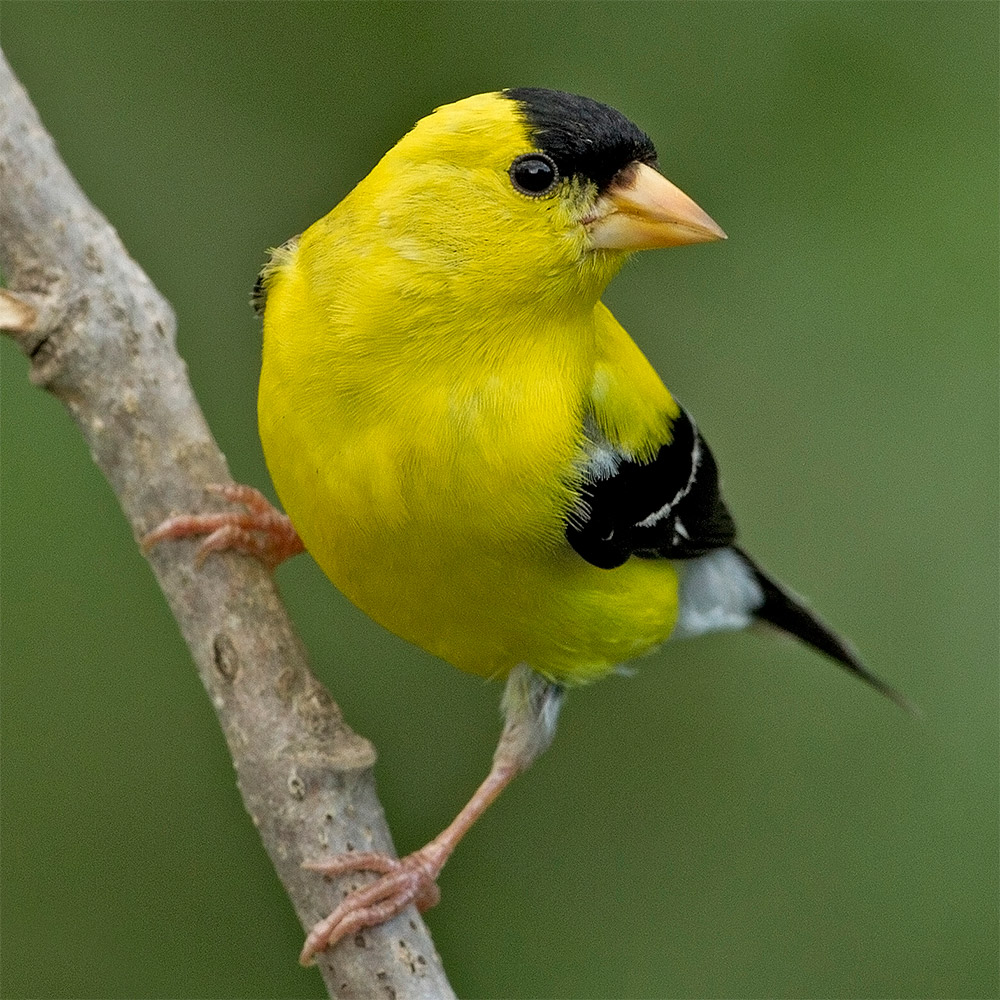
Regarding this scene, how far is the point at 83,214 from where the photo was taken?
279 centimetres

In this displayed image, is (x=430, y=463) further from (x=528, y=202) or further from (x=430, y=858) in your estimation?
(x=430, y=858)

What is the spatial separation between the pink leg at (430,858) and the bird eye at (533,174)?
44.5 inches

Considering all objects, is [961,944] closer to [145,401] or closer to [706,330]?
[706,330]

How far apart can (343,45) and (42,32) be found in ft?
3.13

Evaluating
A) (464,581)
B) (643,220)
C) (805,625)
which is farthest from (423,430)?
(805,625)

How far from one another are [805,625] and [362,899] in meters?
1.86

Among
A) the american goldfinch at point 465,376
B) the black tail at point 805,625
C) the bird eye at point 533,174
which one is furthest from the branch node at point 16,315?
the black tail at point 805,625

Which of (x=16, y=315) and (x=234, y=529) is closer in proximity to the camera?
(x=16, y=315)

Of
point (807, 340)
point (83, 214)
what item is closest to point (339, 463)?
point (83, 214)

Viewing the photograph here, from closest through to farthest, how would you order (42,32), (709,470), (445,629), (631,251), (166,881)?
(631,251)
(445,629)
(709,470)
(166,881)
(42,32)

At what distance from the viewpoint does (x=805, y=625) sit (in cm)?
386

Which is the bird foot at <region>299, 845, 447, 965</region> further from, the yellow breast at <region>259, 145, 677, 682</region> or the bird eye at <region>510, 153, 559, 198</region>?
the bird eye at <region>510, 153, 559, 198</region>

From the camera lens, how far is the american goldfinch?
2.42 metres

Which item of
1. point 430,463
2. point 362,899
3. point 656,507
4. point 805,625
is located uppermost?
point 430,463
